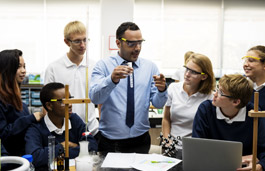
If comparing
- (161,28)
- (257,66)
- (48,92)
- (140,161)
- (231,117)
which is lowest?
(140,161)

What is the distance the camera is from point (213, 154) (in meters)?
1.36

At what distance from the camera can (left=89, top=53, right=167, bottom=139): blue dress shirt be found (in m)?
1.98

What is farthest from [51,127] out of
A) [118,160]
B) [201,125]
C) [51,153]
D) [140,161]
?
[201,125]

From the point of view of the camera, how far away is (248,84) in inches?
69.9

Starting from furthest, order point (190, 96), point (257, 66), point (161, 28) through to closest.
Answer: point (161, 28) < point (257, 66) < point (190, 96)

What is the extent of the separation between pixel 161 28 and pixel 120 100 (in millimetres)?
4377

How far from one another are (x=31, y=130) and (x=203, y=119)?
1.13 metres

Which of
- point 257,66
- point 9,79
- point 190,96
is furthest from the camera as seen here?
point 257,66

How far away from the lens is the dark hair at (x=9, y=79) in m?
1.76

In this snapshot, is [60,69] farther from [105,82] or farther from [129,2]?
[129,2]

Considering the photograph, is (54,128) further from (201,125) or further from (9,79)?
(201,125)

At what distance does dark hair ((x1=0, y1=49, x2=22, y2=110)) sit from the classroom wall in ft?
12.6

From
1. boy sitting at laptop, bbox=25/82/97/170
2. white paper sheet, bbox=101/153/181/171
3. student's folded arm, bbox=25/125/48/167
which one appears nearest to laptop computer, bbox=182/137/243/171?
white paper sheet, bbox=101/153/181/171

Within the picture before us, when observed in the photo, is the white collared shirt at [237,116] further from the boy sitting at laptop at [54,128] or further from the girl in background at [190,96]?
the boy sitting at laptop at [54,128]
